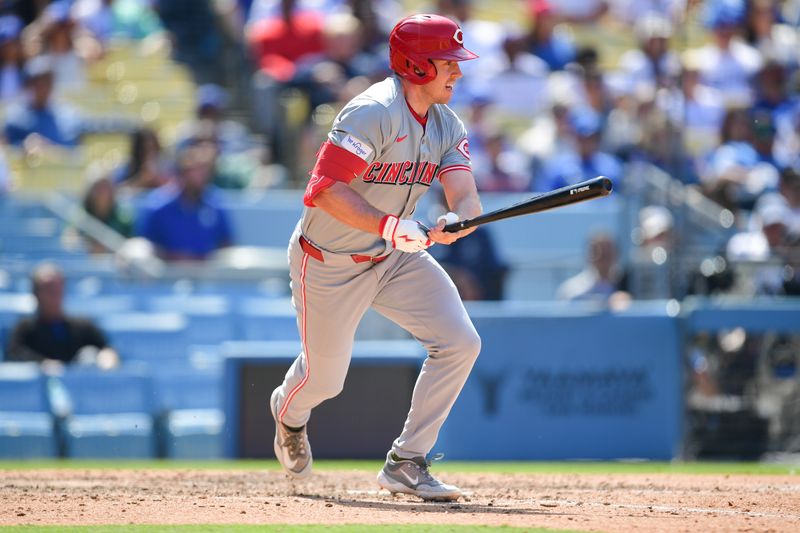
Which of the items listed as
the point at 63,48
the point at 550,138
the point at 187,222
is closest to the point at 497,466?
the point at 187,222

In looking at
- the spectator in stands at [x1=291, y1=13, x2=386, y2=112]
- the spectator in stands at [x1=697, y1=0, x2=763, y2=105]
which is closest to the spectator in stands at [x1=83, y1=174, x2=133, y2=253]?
the spectator in stands at [x1=291, y1=13, x2=386, y2=112]

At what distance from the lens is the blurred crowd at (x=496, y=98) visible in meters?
10.8

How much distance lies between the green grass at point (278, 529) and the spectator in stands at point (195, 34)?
32.5ft

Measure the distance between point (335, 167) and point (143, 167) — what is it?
6475mm

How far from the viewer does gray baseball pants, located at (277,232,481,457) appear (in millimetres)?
5715

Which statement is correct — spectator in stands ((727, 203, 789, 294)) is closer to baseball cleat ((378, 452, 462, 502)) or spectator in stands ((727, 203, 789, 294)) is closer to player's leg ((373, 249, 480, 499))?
player's leg ((373, 249, 480, 499))

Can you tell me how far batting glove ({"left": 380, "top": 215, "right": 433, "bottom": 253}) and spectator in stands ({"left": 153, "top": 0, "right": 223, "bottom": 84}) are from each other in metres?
9.25

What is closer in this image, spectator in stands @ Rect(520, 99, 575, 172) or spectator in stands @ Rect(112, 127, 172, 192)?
spectator in stands @ Rect(112, 127, 172, 192)

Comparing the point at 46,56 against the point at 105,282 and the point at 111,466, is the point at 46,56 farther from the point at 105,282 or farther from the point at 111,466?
the point at 111,466

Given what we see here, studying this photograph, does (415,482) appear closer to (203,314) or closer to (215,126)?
(203,314)

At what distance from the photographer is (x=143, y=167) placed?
11477 millimetres

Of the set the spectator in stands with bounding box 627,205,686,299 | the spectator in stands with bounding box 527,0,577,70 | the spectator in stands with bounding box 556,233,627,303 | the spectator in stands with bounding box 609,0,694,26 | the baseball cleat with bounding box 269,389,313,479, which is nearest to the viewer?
the baseball cleat with bounding box 269,389,313,479

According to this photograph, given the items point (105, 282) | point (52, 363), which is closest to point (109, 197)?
point (105, 282)

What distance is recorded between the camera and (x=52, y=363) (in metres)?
9.24
